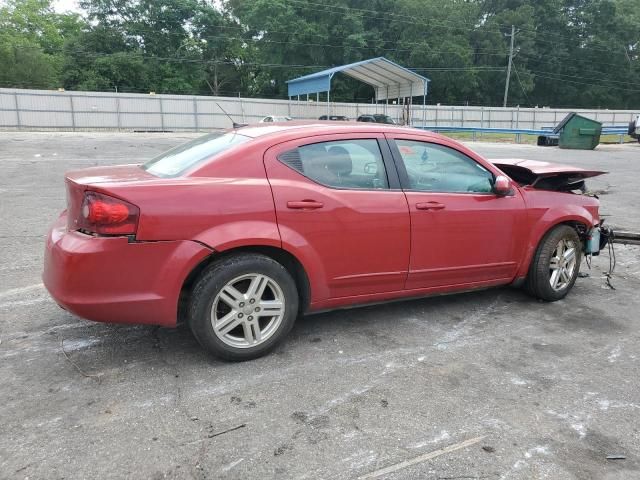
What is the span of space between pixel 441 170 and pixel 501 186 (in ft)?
1.63

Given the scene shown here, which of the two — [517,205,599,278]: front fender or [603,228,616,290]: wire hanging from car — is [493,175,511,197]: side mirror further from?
[603,228,616,290]: wire hanging from car

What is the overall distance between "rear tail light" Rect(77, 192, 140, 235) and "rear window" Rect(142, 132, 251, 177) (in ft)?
1.61

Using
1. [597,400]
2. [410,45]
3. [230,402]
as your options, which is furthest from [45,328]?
[410,45]

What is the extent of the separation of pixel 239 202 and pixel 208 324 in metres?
0.78

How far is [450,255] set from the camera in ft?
13.4

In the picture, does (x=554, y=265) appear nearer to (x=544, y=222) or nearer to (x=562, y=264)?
(x=562, y=264)

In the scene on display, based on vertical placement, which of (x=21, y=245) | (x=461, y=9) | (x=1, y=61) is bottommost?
(x=21, y=245)

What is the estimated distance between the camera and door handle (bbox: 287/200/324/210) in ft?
11.3

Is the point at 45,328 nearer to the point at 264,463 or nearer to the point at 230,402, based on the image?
the point at 230,402

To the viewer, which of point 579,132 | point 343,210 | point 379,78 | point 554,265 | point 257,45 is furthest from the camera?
point 257,45

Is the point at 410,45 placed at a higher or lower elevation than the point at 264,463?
higher

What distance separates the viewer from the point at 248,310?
3.38 meters

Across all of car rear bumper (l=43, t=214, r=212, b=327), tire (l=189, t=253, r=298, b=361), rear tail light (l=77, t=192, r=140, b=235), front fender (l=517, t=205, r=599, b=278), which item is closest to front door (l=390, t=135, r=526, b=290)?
front fender (l=517, t=205, r=599, b=278)

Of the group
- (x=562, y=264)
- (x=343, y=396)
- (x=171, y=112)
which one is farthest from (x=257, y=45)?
(x=343, y=396)
